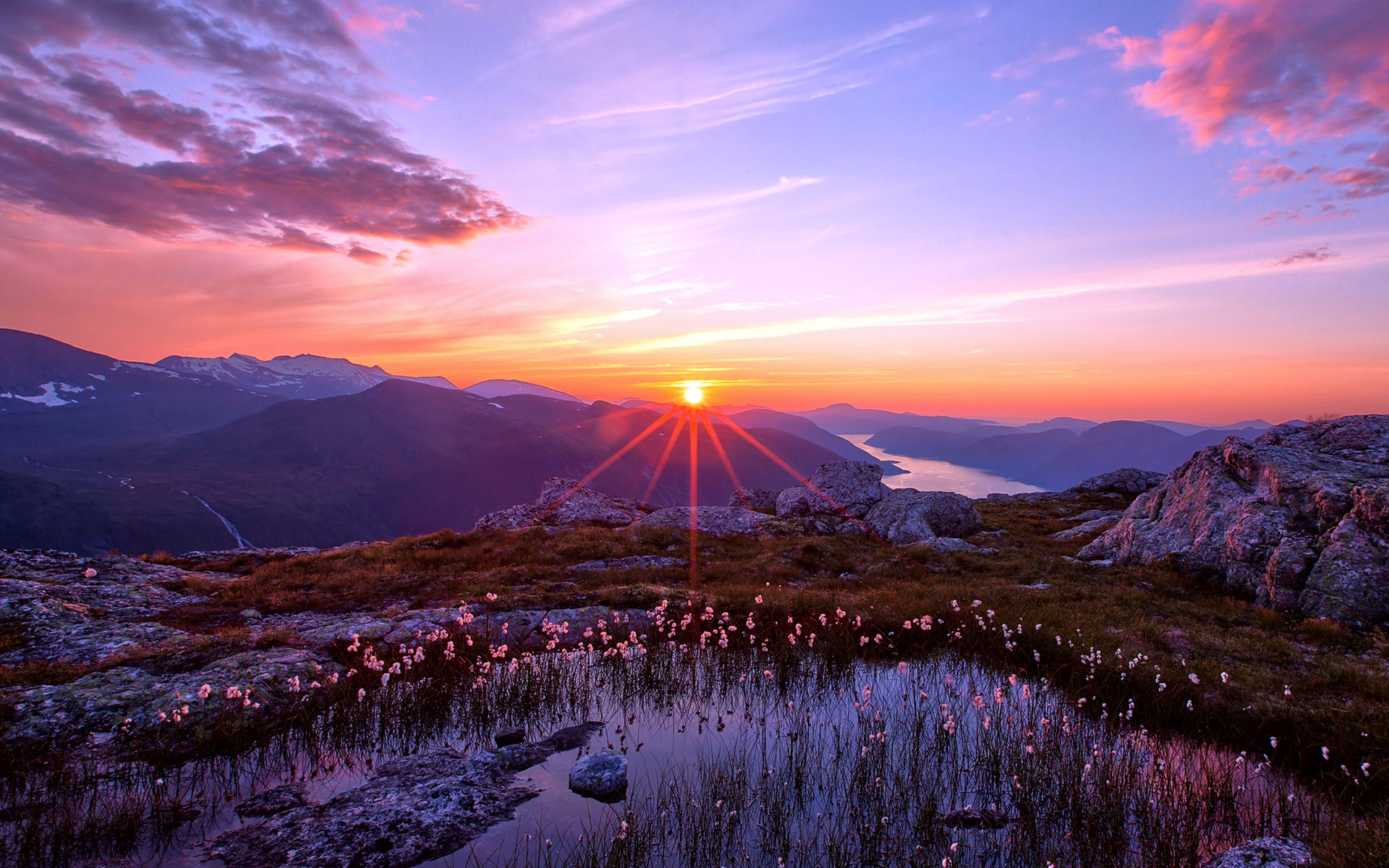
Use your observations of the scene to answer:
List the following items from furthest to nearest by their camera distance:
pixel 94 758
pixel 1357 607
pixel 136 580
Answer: pixel 136 580
pixel 1357 607
pixel 94 758

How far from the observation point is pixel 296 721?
10344mm

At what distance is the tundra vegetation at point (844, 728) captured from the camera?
750 centimetres

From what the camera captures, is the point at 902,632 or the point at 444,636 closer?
the point at 444,636

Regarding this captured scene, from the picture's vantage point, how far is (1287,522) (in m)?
17.9

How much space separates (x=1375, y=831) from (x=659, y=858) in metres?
7.95

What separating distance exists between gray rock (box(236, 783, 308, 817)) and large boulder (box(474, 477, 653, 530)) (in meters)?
23.9

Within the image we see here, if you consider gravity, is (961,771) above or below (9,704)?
below

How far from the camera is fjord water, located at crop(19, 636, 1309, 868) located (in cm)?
739

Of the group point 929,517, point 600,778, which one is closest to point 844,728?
point 600,778

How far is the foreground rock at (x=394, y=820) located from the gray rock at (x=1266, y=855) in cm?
863

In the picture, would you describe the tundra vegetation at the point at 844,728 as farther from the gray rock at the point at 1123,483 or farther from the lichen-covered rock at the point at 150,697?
the gray rock at the point at 1123,483

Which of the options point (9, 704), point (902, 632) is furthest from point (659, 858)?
point (9, 704)

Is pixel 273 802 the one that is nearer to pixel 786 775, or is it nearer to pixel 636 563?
pixel 786 775

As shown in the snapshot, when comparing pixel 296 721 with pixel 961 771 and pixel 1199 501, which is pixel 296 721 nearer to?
pixel 961 771
